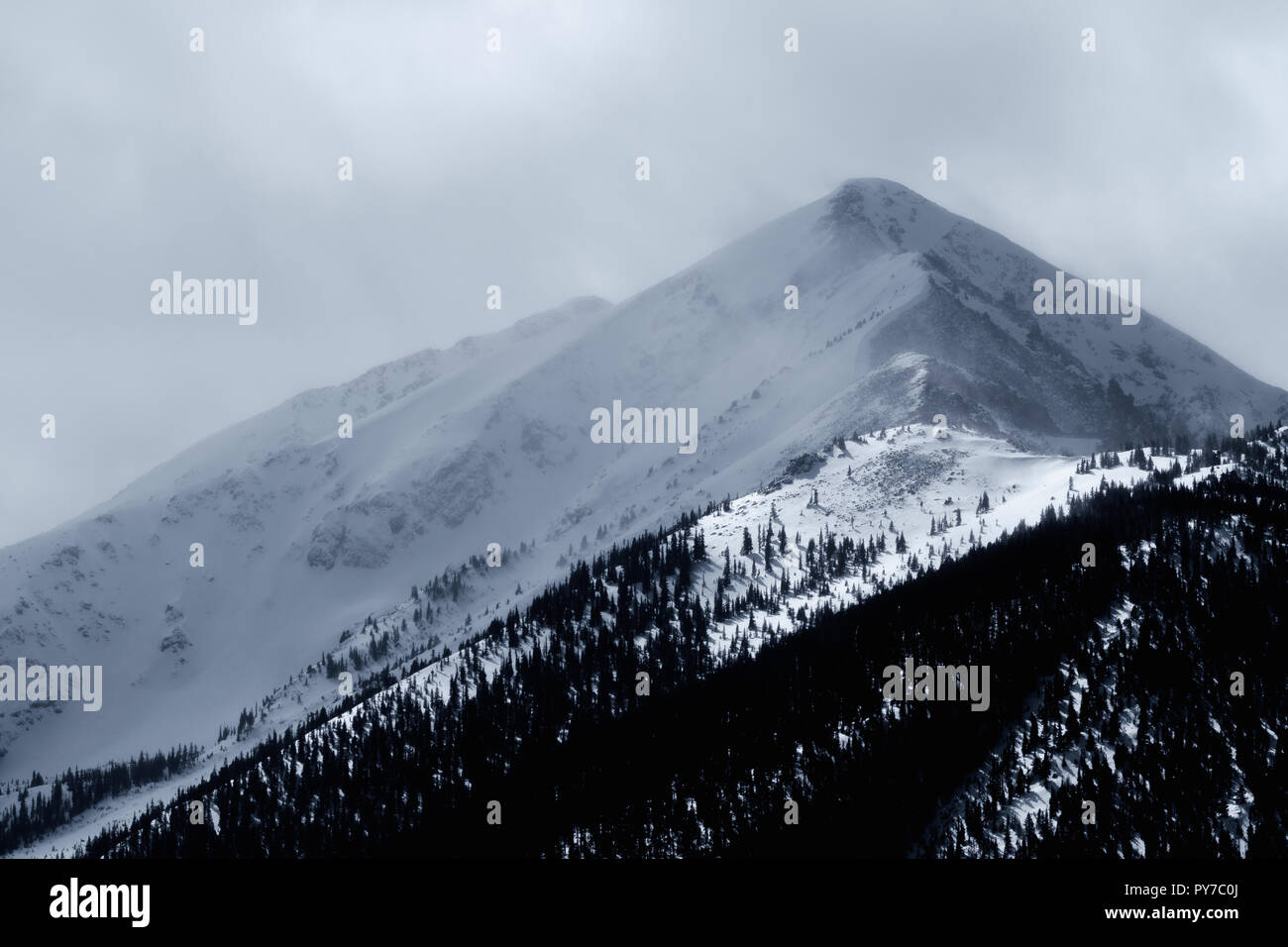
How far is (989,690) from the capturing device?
162 metres

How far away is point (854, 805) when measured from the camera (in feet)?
475

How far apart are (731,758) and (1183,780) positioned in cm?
5496

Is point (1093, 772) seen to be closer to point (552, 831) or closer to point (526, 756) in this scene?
point (552, 831)

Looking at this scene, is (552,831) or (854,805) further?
(552,831)
